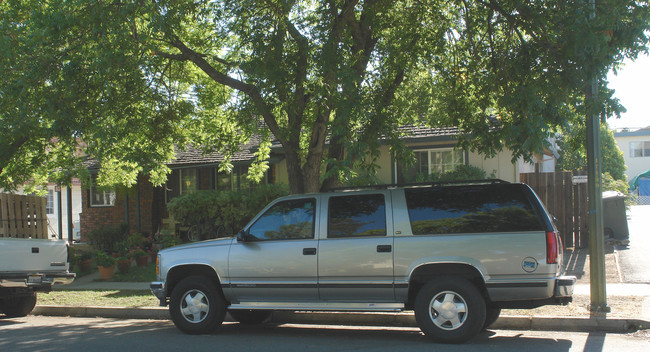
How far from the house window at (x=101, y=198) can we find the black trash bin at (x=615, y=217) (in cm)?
1647

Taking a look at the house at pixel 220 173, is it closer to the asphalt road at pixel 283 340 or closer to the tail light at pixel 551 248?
the asphalt road at pixel 283 340

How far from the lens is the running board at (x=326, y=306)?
7367mm

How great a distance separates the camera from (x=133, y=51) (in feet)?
33.0

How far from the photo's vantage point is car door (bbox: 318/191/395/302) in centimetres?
743

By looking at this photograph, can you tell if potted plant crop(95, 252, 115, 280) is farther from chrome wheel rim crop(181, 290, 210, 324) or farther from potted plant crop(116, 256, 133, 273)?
chrome wheel rim crop(181, 290, 210, 324)

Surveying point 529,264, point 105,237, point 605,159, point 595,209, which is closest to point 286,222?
point 529,264

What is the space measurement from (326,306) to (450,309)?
60.9 inches

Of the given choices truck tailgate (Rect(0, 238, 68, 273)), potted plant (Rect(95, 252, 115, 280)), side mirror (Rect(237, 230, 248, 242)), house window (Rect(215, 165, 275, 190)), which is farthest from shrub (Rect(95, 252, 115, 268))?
side mirror (Rect(237, 230, 248, 242))

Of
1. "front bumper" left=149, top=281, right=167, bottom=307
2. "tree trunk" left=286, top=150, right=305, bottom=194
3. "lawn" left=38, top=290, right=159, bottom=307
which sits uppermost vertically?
"tree trunk" left=286, top=150, right=305, bottom=194

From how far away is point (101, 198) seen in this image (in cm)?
2273

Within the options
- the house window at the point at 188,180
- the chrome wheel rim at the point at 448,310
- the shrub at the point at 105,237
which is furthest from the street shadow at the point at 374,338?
the house window at the point at 188,180

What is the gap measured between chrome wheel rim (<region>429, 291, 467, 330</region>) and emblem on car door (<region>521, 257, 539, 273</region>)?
2.64ft

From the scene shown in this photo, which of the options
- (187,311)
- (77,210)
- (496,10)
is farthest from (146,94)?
(77,210)

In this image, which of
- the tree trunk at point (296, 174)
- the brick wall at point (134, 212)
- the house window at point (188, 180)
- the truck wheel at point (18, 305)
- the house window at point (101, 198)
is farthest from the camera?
the house window at point (101, 198)
